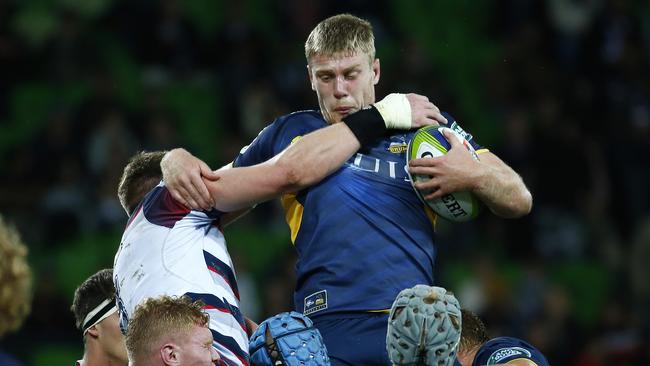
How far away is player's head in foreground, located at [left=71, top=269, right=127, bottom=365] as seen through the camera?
233 inches

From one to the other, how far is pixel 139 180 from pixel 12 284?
1508mm

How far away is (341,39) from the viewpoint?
17.2 feet

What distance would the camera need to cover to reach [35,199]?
A: 10953 mm

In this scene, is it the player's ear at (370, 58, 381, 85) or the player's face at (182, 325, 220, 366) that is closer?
the player's face at (182, 325, 220, 366)

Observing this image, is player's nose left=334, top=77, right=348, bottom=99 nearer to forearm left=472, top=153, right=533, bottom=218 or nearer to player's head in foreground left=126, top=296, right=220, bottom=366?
forearm left=472, top=153, right=533, bottom=218

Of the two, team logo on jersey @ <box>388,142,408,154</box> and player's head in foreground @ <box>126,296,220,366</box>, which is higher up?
team logo on jersey @ <box>388,142,408,154</box>

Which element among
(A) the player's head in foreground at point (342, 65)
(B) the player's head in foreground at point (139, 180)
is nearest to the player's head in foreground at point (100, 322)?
(B) the player's head in foreground at point (139, 180)

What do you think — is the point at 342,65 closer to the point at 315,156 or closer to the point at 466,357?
the point at 315,156

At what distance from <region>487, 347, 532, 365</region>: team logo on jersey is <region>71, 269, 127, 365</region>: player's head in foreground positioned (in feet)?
6.22

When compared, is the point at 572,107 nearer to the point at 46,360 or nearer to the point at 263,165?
the point at 46,360

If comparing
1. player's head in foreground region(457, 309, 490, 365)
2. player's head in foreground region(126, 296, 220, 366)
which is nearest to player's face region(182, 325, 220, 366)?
player's head in foreground region(126, 296, 220, 366)

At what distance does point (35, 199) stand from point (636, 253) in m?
5.51

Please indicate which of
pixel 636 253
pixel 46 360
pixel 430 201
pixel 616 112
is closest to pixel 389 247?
pixel 430 201

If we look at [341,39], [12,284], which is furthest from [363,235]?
[12,284]
